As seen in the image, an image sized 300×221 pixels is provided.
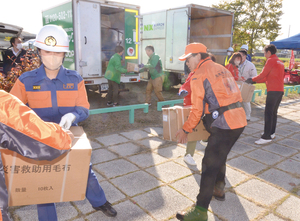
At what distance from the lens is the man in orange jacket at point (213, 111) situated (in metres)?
2.52

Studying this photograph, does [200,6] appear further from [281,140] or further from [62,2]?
[281,140]

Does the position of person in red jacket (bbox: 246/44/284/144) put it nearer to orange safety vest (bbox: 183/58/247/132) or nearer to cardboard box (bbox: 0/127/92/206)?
orange safety vest (bbox: 183/58/247/132)

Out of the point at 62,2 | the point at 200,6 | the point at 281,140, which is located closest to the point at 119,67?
the point at 62,2

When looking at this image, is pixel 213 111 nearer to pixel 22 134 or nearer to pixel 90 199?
pixel 90 199

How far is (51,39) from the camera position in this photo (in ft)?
7.09

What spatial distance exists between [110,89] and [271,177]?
223 inches

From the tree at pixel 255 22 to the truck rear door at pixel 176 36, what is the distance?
65.8ft

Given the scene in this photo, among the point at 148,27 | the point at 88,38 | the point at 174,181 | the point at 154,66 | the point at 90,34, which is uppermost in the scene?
the point at 148,27

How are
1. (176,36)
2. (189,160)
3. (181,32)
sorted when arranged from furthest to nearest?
(176,36) < (181,32) < (189,160)

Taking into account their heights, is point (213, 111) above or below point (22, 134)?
below

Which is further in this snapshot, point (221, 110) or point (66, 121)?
point (221, 110)

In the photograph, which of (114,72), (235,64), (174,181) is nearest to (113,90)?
(114,72)

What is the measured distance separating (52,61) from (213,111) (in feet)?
5.52

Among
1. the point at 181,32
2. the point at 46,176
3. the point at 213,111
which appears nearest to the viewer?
the point at 46,176
